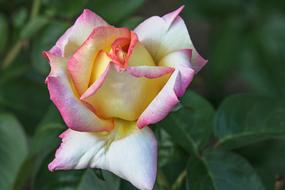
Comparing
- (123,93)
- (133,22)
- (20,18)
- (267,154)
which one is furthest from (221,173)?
(267,154)

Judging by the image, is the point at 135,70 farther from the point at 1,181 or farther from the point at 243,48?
the point at 243,48

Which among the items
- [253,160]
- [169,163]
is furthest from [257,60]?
[169,163]

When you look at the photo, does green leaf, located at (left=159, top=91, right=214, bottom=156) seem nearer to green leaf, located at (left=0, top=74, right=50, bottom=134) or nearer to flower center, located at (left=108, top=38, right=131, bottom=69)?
flower center, located at (left=108, top=38, right=131, bottom=69)

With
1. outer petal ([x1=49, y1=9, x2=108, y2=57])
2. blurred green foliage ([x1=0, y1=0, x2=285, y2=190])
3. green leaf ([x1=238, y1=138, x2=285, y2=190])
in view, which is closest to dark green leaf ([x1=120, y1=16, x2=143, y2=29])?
blurred green foliage ([x1=0, y1=0, x2=285, y2=190])

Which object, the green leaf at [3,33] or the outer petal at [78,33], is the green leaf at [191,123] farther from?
the green leaf at [3,33]

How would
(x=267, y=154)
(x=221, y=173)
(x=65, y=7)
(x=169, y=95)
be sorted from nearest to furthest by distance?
(x=169, y=95) → (x=221, y=173) → (x=65, y=7) → (x=267, y=154)

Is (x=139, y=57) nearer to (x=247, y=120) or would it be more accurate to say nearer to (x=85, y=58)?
(x=85, y=58)

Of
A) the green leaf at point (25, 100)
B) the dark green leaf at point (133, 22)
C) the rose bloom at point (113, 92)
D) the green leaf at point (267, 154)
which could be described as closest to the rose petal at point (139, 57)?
the rose bloom at point (113, 92)
